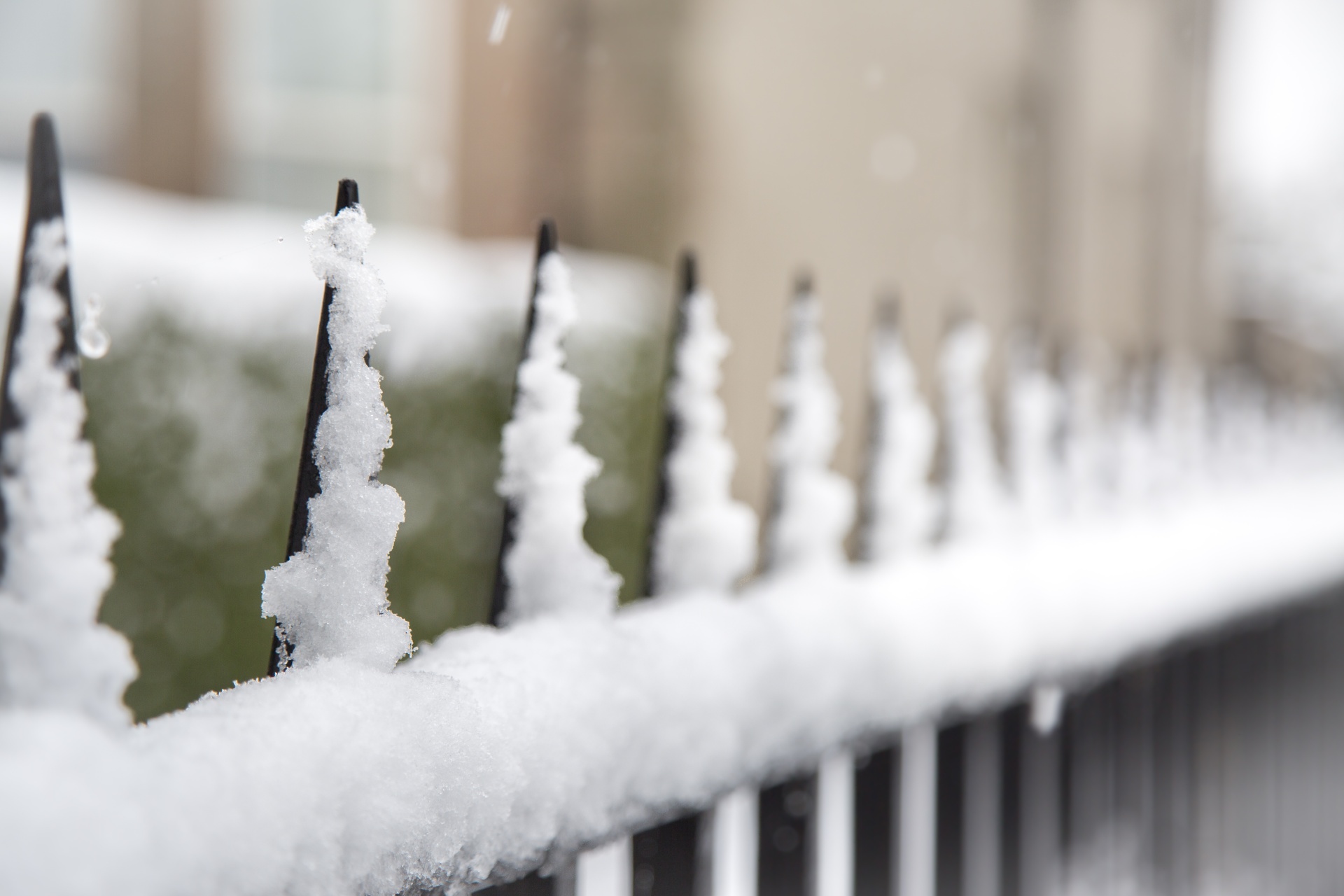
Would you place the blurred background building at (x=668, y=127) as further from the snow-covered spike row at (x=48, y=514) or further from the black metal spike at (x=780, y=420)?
the snow-covered spike row at (x=48, y=514)

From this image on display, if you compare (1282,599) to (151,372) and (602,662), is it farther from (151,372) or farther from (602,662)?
(151,372)

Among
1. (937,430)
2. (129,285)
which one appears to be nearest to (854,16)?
(937,430)

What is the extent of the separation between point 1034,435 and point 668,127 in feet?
13.2

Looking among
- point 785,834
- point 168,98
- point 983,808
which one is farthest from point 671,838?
point 168,98

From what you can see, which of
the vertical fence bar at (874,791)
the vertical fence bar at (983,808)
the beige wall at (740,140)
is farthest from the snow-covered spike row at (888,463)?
the beige wall at (740,140)

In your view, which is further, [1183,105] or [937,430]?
[1183,105]

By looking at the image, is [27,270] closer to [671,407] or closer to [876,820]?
[671,407]

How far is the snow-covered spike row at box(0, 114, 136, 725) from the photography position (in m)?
0.56

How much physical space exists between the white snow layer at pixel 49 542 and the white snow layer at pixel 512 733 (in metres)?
0.03

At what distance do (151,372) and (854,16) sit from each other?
397cm

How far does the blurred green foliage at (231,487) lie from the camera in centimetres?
267

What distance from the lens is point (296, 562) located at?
65 centimetres

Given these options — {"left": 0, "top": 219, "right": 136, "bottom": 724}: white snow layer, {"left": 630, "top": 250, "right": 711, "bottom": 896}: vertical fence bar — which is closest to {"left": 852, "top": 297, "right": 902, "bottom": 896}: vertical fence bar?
{"left": 630, "top": 250, "right": 711, "bottom": 896}: vertical fence bar

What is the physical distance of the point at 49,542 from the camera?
22.1 inches
